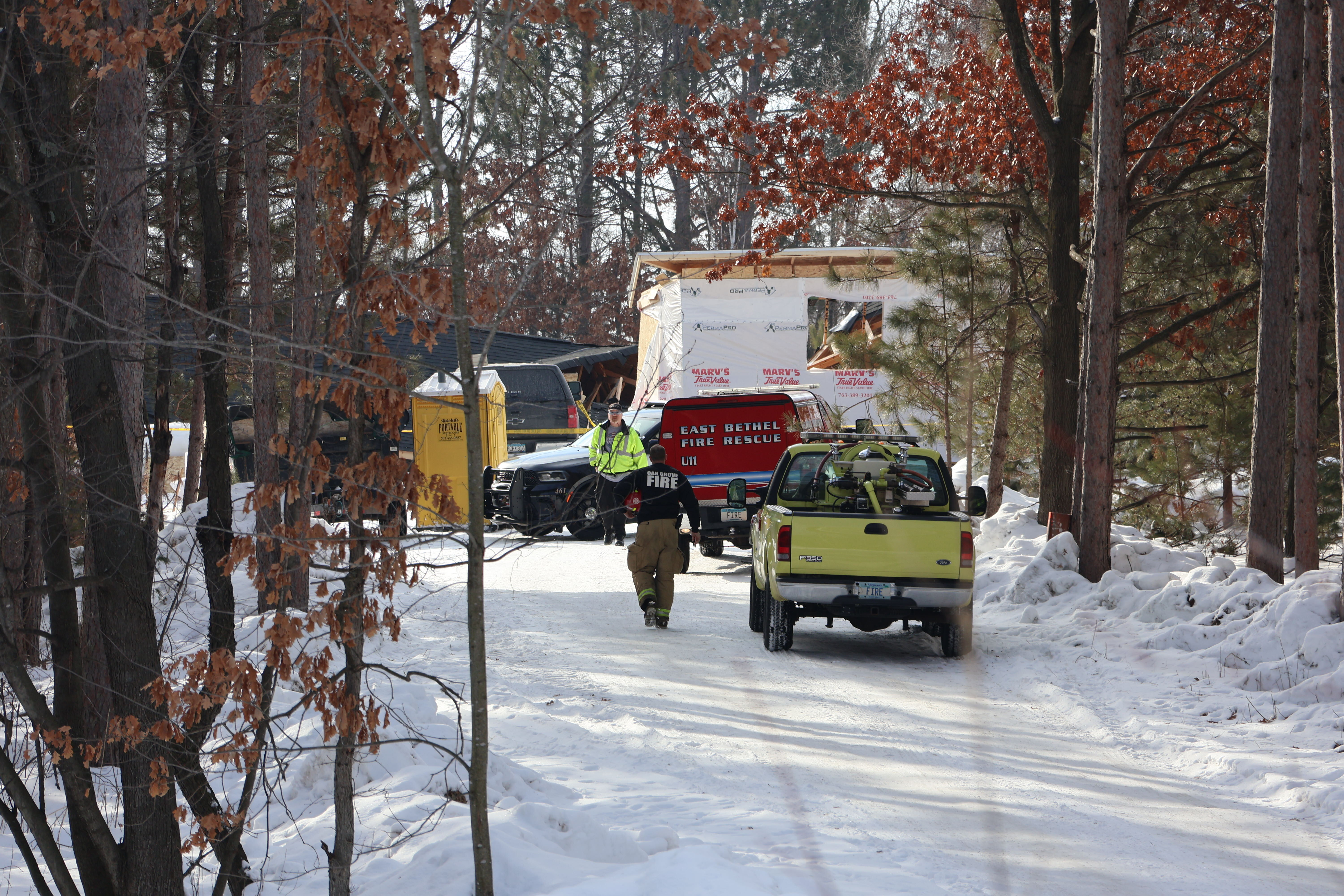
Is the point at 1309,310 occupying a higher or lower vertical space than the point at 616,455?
higher

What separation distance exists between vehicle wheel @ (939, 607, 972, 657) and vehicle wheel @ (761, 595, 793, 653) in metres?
1.38

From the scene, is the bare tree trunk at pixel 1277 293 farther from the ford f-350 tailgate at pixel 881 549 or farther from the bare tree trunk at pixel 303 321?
the bare tree trunk at pixel 303 321

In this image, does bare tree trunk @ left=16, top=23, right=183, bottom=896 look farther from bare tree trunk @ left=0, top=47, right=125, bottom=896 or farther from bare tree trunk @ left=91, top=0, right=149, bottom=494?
bare tree trunk @ left=91, top=0, right=149, bottom=494

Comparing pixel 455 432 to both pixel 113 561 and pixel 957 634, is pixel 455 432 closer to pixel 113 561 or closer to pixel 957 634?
pixel 957 634

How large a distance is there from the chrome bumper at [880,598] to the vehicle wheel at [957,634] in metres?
0.22

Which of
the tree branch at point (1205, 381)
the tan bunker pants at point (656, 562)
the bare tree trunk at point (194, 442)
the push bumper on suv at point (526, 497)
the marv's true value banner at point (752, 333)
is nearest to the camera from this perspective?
the tan bunker pants at point (656, 562)

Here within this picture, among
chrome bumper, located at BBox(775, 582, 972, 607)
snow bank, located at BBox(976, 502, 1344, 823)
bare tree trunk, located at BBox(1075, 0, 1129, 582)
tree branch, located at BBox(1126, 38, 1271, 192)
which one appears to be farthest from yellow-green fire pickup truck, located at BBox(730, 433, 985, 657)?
tree branch, located at BBox(1126, 38, 1271, 192)

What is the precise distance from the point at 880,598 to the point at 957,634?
2.84ft

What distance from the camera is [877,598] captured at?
431 inches

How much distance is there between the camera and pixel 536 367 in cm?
2694

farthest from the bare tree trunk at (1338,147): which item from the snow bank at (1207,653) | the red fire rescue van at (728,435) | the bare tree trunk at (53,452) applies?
the bare tree trunk at (53,452)

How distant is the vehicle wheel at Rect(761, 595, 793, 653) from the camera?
1125 centimetres

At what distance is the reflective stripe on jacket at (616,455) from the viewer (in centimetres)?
1761

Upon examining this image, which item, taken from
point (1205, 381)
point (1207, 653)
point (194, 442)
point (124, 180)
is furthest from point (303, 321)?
point (194, 442)
